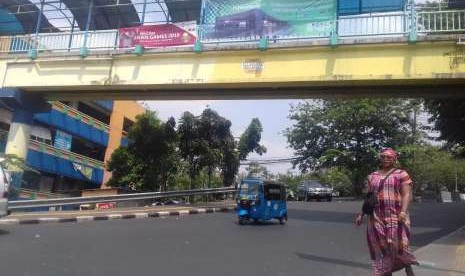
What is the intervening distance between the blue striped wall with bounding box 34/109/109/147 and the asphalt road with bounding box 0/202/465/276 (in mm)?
20587

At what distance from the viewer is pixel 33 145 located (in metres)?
31.8

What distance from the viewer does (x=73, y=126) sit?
36.6m

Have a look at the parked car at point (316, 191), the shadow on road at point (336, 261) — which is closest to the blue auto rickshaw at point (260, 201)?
the shadow on road at point (336, 261)

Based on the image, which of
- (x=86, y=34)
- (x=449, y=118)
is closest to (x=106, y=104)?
(x=86, y=34)

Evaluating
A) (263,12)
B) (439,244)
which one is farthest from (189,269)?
(263,12)

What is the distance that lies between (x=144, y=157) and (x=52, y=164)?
8413mm

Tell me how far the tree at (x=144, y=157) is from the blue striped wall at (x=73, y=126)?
236 inches

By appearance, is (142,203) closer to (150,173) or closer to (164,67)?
(150,173)

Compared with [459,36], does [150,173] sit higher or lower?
lower

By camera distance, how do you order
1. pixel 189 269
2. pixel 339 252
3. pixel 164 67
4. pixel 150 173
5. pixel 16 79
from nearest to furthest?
1. pixel 189 269
2. pixel 339 252
3. pixel 164 67
4. pixel 16 79
5. pixel 150 173

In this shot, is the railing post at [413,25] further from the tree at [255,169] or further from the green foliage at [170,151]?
the tree at [255,169]

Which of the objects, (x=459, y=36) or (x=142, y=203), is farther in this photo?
(x=142, y=203)

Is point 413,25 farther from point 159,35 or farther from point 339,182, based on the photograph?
point 339,182

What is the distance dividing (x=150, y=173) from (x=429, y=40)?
17865mm
